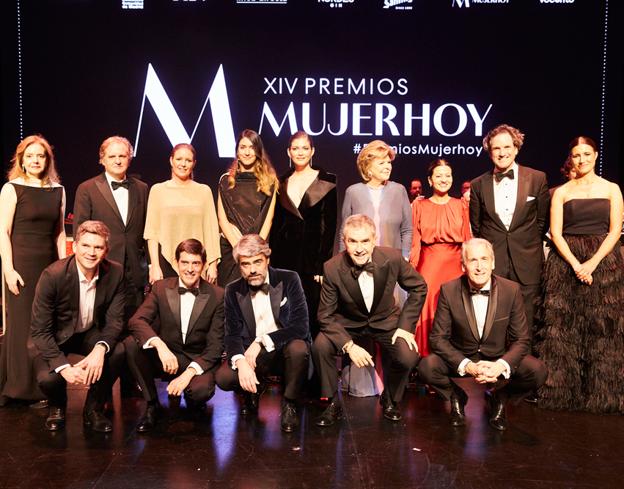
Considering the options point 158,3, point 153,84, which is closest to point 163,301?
point 153,84

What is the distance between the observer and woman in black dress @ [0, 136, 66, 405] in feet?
11.9

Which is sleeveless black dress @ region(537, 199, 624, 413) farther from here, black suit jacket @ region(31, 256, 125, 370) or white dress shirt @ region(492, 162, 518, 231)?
black suit jacket @ region(31, 256, 125, 370)

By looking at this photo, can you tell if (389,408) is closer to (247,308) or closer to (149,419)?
(247,308)

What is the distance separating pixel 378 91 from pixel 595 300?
3.80 m

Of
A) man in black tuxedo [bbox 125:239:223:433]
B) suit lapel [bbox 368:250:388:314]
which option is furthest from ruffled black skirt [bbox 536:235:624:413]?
man in black tuxedo [bbox 125:239:223:433]

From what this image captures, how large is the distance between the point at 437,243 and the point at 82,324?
7.53 ft

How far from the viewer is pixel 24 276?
3678mm

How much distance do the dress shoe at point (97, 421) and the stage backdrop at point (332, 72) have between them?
4.04m

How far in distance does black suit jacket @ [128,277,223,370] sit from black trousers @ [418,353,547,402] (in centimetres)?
119

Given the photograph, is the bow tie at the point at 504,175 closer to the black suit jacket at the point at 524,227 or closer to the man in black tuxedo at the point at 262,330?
the black suit jacket at the point at 524,227

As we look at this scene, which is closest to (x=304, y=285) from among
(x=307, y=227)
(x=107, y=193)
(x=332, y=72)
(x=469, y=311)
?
(x=307, y=227)

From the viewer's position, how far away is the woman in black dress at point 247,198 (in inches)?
160

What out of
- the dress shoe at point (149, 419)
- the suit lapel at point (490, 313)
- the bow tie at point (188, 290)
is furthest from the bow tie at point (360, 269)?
the dress shoe at point (149, 419)

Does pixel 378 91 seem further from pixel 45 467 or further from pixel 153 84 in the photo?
pixel 45 467
